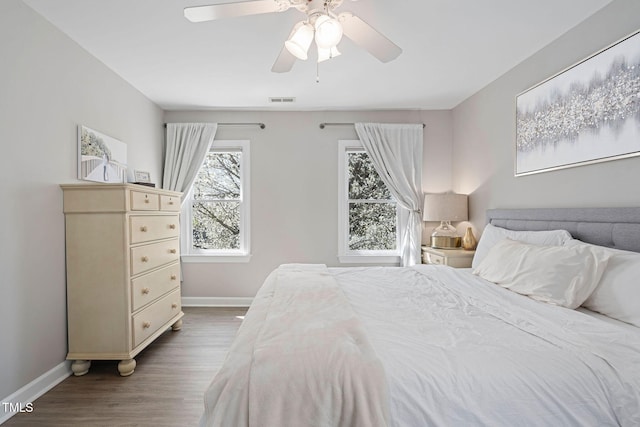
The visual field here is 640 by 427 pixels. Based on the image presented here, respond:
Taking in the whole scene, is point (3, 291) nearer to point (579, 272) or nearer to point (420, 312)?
point (420, 312)

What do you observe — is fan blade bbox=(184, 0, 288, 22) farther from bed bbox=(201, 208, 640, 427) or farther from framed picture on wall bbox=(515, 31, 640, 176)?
framed picture on wall bbox=(515, 31, 640, 176)

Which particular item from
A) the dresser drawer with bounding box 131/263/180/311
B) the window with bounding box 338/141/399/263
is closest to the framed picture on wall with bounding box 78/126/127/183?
the dresser drawer with bounding box 131/263/180/311

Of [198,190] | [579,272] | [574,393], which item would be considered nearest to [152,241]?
[198,190]

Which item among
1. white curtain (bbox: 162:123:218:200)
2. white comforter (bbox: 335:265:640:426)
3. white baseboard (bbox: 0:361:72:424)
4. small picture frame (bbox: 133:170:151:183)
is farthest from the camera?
white curtain (bbox: 162:123:218:200)

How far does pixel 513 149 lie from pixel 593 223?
105 centimetres

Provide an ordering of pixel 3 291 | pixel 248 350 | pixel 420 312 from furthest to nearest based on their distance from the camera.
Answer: pixel 3 291, pixel 420 312, pixel 248 350

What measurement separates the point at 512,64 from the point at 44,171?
12.6ft

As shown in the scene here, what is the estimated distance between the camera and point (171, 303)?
2.83 metres

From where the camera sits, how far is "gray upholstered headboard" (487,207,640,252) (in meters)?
1.63

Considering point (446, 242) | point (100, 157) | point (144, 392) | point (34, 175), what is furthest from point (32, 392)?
point (446, 242)

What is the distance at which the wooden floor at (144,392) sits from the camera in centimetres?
172

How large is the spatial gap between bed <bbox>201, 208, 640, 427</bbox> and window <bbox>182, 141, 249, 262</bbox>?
7.57ft

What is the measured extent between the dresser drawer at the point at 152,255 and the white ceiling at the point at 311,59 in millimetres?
1625

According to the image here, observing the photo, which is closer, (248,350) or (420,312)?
(248,350)
